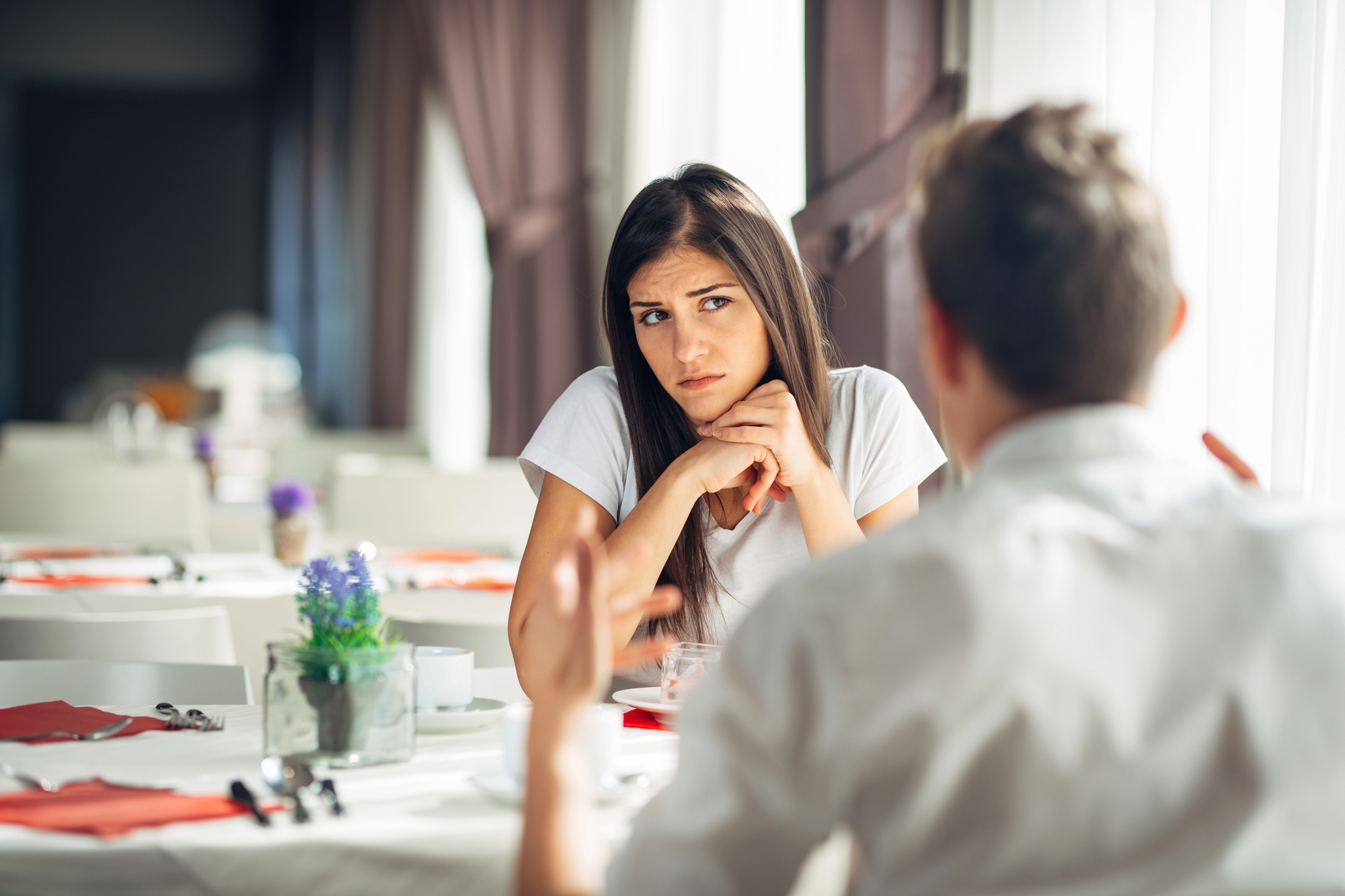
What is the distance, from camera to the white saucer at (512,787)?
976 mm

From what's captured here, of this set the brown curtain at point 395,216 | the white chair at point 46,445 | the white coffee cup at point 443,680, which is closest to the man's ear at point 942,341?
the white coffee cup at point 443,680

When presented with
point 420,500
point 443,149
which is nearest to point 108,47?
point 443,149

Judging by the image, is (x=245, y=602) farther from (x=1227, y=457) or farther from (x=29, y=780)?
(x=1227, y=457)

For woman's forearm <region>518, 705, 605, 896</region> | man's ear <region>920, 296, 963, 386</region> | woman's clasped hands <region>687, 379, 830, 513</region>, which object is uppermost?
man's ear <region>920, 296, 963, 386</region>

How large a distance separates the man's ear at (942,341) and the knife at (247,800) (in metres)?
0.57

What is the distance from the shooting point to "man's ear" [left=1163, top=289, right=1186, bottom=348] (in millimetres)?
737

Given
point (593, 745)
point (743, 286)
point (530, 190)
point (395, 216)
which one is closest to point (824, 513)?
point (743, 286)

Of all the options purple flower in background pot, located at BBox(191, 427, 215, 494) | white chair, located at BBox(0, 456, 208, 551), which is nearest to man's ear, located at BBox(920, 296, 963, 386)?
white chair, located at BBox(0, 456, 208, 551)

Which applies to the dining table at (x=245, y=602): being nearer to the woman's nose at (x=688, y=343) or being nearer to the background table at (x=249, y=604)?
the background table at (x=249, y=604)

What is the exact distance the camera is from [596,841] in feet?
2.46

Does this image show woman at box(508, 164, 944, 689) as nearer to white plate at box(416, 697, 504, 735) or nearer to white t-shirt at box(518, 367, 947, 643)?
white t-shirt at box(518, 367, 947, 643)

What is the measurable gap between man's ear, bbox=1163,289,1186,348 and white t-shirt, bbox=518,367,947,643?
952 millimetres

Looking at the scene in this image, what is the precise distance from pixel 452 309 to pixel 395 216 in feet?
4.25

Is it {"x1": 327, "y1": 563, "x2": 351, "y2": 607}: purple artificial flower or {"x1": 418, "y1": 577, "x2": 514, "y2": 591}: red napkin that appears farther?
{"x1": 418, "y1": 577, "x2": 514, "y2": 591}: red napkin
